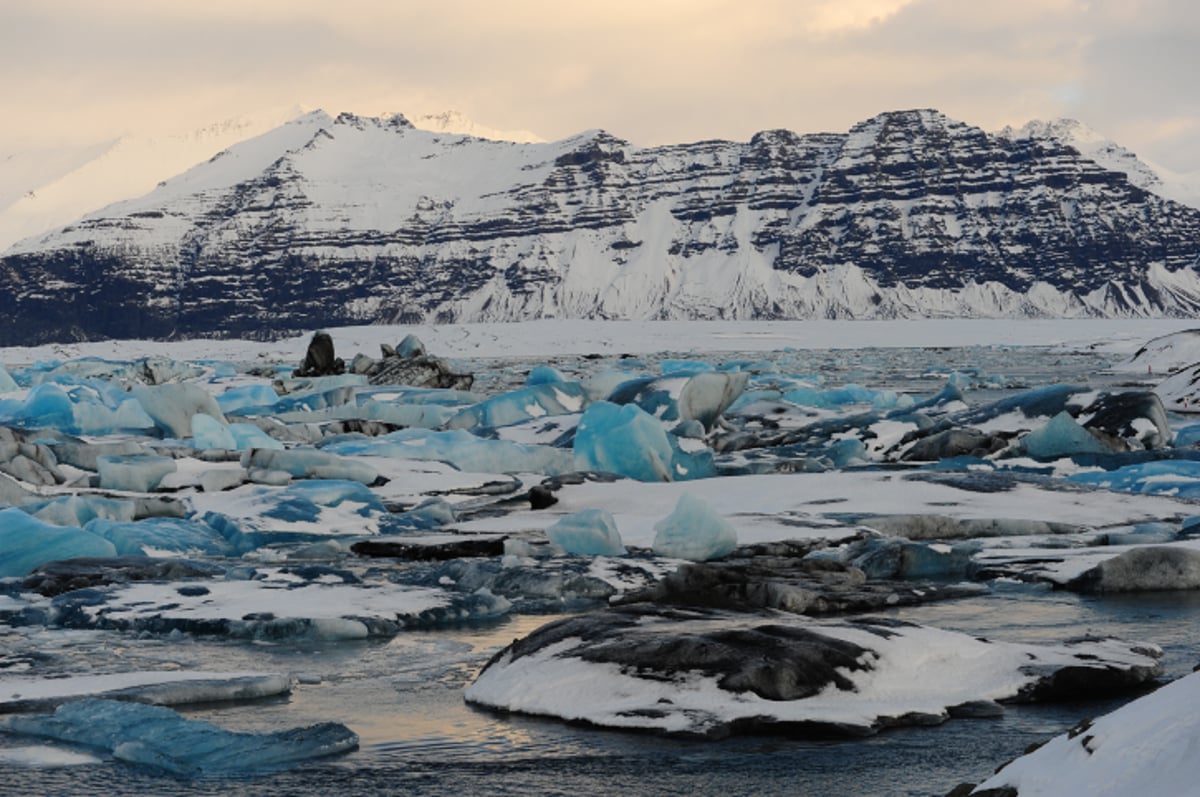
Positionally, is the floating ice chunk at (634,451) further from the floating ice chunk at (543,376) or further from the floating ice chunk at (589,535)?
the floating ice chunk at (543,376)

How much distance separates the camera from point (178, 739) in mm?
6207

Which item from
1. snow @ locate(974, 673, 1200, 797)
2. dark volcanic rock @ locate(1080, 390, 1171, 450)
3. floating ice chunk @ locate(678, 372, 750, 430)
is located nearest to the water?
snow @ locate(974, 673, 1200, 797)

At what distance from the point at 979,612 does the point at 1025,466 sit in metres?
9.04

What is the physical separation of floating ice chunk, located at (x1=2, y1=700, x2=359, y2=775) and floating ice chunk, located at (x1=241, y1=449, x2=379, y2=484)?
10.6 meters

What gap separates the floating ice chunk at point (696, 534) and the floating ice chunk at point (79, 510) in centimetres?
558

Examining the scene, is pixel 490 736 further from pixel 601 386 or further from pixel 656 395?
pixel 601 386

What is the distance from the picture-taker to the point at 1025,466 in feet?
58.9

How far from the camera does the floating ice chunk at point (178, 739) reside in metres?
6.02

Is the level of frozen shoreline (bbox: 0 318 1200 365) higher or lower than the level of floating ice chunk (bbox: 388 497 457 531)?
higher

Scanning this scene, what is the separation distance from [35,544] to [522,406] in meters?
16.9

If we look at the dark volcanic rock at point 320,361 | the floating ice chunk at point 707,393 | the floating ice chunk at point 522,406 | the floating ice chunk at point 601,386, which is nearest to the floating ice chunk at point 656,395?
the floating ice chunk at point 707,393

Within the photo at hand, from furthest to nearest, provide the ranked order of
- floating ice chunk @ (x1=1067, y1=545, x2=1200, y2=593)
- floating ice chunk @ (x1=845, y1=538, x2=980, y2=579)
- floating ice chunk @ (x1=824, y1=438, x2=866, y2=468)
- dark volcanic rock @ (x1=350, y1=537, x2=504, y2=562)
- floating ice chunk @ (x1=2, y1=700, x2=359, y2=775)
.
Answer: floating ice chunk @ (x1=824, y1=438, x2=866, y2=468)
dark volcanic rock @ (x1=350, y1=537, x2=504, y2=562)
floating ice chunk @ (x1=845, y1=538, x2=980, y2=579)
floating ice chunk @ (x1=1067, y1=545, x2=1200, y2=593)
floating ice chunk @ (x1=2, y1=700, x2=359, y2=775)

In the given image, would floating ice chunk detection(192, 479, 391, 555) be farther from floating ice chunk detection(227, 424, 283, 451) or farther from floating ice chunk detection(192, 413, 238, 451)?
floating ice chunk detection(227, 424, 283, 451)

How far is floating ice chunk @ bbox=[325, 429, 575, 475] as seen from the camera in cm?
A: 1931
